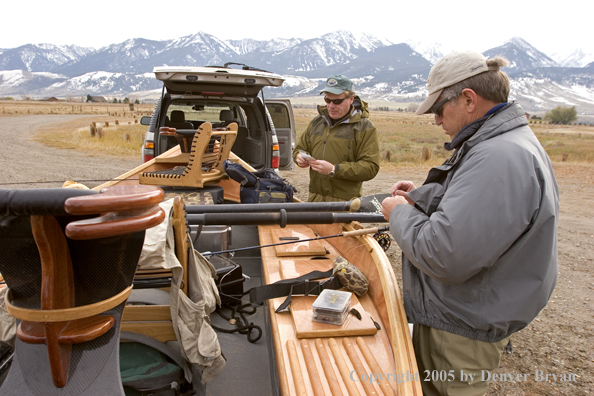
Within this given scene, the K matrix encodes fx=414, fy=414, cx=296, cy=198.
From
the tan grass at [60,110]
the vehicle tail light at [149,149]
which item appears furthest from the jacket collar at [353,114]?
the tan grass at [60,110]

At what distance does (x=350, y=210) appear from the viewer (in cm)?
293

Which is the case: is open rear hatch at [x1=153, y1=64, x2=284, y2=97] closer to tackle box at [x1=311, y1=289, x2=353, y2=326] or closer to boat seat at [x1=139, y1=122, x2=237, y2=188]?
boat seat at [x1=139, y1=122, x2=237, y2=188]

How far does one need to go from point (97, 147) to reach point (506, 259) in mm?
18238

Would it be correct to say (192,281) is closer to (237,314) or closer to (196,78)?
(237,314)

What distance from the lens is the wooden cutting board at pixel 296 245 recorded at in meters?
3.10

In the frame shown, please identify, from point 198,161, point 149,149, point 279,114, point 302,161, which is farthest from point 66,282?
point 279,114

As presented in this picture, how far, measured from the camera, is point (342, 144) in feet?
12.4

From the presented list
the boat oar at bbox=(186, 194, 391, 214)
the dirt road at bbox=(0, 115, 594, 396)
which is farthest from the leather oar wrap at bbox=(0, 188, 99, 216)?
the dirt road at bbox=(0, 115, 594, 396)

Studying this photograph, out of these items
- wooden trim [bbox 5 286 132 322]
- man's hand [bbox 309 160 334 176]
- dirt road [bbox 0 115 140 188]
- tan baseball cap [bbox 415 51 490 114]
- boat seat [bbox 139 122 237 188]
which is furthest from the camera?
dirt road [bbox 0 115 140 188]

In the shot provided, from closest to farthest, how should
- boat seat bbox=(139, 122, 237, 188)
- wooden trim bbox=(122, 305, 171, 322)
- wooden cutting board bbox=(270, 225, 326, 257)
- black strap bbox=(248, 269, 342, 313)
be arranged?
wooden trim bbox=(122, 305, 171, 322), black strap bbox=(248, 269, 342, 313), wooden cutting board bbox=(270, 225, 326, 257), boat seat bbox=(139, 122, 237, 188)

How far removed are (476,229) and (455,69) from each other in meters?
0.60

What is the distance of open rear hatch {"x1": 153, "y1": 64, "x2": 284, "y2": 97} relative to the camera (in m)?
4.56

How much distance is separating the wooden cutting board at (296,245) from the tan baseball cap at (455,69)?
1.64m

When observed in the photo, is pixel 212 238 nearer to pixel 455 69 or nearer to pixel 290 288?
pixel 290 288
